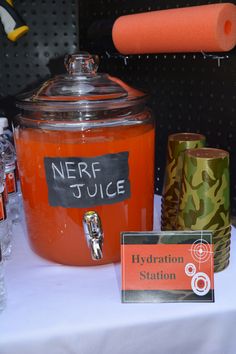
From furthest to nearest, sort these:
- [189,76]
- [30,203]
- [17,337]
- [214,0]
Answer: [189,76], [214,0], [30,203], [17,337]

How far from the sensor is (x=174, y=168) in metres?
0.91

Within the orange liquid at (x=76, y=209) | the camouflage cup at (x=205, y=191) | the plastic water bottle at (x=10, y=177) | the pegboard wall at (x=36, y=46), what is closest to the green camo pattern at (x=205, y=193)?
the camouflage cup at (x=205, y=191)

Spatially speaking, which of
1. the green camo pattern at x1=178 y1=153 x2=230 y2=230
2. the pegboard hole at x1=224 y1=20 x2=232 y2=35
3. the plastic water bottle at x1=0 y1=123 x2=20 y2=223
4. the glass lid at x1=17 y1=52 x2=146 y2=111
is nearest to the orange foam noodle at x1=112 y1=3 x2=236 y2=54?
the pegboard hole at x1=224 y1=20 x2=232 y2=35

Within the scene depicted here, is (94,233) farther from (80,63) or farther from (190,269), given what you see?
(80,63)

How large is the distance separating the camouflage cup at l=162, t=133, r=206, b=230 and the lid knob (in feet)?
0.78

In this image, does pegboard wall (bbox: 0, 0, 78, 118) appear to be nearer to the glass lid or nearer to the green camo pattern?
the glass lid

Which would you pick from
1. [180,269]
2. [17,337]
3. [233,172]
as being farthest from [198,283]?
[233,172]

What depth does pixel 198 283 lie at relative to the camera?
70cm

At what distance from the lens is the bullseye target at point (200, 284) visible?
70 centimetres

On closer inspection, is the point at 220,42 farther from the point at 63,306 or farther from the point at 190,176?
the point at 63,306

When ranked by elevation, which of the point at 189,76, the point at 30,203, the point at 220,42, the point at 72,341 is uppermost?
the point at 220,42

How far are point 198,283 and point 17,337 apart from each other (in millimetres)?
313

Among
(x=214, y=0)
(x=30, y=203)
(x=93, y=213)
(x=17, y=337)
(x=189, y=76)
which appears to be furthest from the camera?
(x=189, y=76)

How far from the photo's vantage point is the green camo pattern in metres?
0.73
